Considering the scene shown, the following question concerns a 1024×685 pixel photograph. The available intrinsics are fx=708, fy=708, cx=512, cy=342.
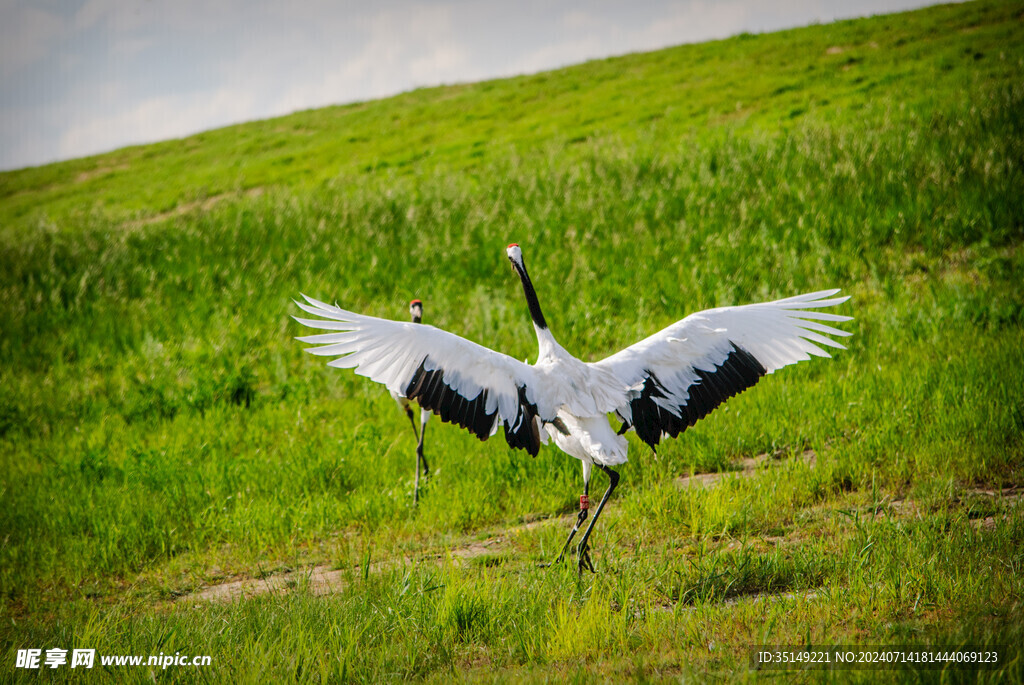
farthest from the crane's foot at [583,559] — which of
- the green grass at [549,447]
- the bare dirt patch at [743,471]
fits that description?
the bare dirt patch at [743,471]

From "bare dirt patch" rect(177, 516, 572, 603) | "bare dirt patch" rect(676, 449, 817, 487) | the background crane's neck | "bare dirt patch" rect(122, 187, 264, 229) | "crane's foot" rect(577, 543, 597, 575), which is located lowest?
"bare dirt patch" rect(177, 516, 572, 603)

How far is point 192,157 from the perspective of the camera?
29422 mm

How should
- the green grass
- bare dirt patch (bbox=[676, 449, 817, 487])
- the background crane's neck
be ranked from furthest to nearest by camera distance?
bare dirt patch (bbox=[676, 449, 817, 487])
the background crane's neck
the green grass

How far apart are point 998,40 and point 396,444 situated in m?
20.2

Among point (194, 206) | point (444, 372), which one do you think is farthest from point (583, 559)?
point (194, 206)

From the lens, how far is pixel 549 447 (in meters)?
6.46

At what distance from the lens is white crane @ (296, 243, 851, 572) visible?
14.4 feet

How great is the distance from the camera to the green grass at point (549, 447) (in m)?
3.78

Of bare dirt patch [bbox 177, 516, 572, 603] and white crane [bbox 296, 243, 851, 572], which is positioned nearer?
white crane [bbox 296, 243, 851, 572]

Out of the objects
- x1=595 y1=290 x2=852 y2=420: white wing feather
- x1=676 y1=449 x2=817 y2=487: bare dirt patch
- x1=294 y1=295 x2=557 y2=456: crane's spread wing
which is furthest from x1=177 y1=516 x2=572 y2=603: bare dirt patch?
x1=595 y1=290 x2=852 y2=420: white wing feather

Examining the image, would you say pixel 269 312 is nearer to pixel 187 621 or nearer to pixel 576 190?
pixel 576 190

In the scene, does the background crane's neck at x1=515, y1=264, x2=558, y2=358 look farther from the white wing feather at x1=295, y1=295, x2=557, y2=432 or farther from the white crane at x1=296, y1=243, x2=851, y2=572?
the white wing feather at x1=295, y1=295, x2=557, y2=432

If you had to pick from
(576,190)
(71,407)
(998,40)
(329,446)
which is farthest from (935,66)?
(71,407)

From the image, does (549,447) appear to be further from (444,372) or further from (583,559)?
(444,372)
